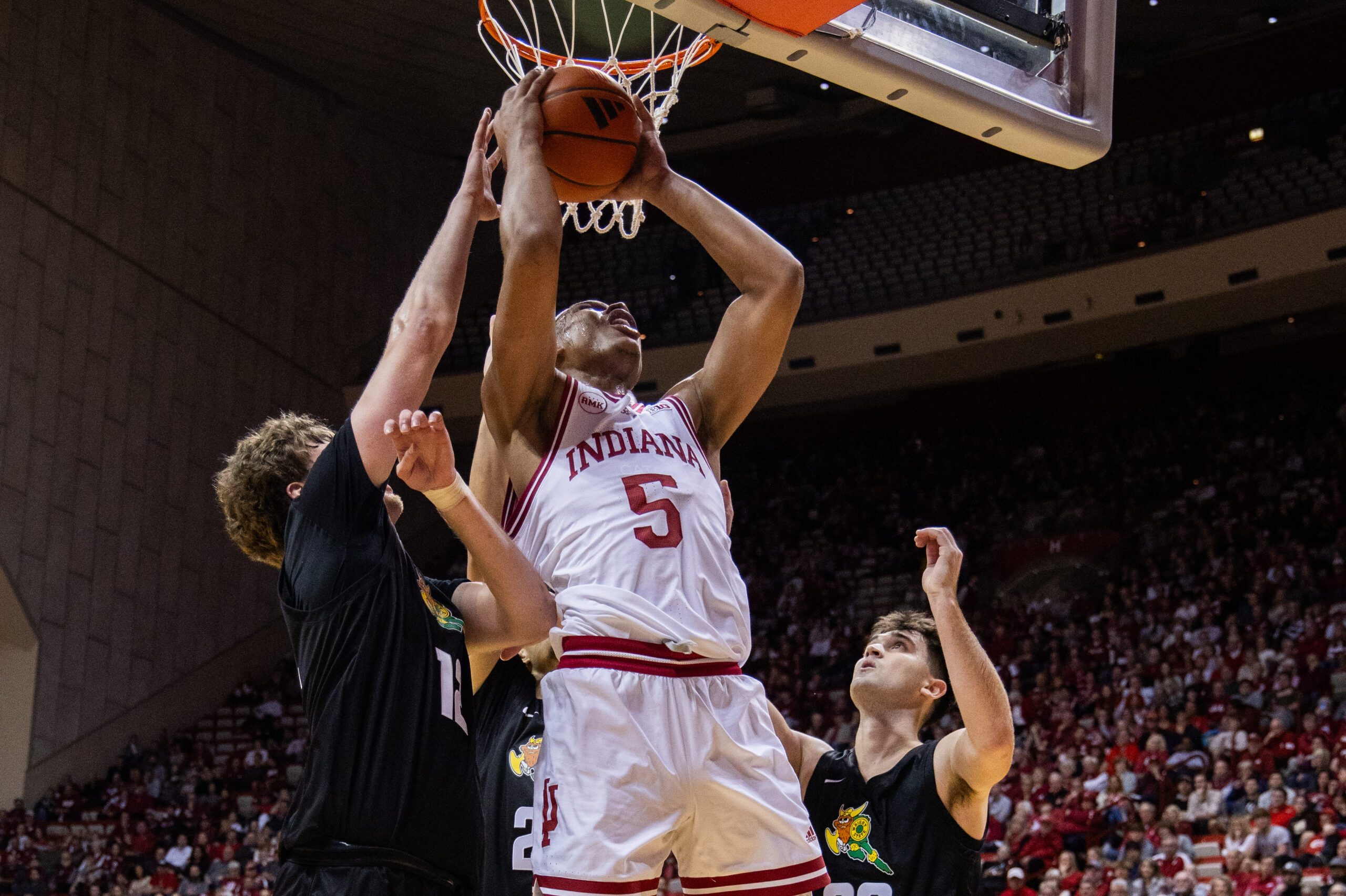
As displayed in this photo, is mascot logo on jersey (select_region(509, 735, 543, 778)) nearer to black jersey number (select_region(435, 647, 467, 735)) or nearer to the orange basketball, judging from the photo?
black jersey number (select_region(435, 647, 467, 735))

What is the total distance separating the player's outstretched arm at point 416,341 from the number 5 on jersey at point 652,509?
0.47 m

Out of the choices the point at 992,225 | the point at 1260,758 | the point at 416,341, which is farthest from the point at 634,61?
the point at 992,225

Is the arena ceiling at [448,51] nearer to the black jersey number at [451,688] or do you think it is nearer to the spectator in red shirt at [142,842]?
the spectator in red shirt at [142,842]

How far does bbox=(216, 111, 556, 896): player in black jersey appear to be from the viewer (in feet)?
7.84

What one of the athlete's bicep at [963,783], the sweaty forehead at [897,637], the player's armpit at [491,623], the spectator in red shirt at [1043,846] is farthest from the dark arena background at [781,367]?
the player's armpit at [491,623]

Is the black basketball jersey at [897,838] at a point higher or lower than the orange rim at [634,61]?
lower

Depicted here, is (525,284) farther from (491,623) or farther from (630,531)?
(491,623)

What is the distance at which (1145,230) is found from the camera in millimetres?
17188

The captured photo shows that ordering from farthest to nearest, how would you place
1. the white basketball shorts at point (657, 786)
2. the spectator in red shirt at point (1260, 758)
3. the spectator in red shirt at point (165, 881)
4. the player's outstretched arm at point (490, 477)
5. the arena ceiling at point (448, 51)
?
the arena ceiling at point (448, 51) < the spectator in red shirt at point (165, 881) < the spectator in red shirt at point (1260, 758) < the player's outstretched arm at point (490, 477) < the white basketball shorts at point (657, 786)

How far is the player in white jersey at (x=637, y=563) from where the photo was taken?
251cm

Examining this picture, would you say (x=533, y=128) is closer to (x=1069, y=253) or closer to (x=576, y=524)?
(x=576, y=524)

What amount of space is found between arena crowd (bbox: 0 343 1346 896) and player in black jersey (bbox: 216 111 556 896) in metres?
6.17

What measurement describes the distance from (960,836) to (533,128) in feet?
6.54

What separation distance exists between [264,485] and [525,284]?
649 mm
